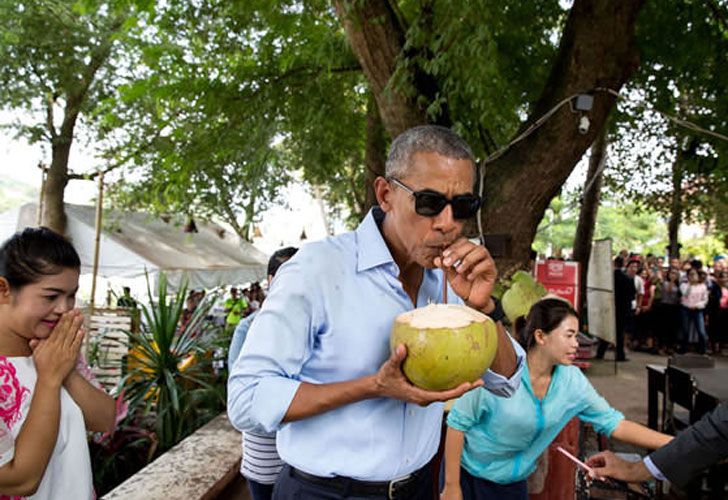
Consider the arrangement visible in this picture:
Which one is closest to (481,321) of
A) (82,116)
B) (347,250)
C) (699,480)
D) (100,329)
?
(347,250)

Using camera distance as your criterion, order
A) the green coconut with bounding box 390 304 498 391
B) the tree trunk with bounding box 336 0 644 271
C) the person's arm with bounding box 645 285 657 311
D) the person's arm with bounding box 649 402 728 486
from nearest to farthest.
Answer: the green coconut with bounding box 390 304 498 391 < the person's arm with bounding box 649 402 728 486 < the tree trunk with bounding box 336 0 644 271 < the person's arm with bounding box 645 285 657 311

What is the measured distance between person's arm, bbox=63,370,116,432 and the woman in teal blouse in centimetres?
133

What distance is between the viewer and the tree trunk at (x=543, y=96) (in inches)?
199

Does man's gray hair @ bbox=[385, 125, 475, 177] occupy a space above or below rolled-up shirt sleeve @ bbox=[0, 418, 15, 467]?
above

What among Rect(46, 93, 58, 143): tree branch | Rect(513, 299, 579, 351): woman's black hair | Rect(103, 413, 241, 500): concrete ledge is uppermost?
Rect(46, 93, 58, 143): tree branch

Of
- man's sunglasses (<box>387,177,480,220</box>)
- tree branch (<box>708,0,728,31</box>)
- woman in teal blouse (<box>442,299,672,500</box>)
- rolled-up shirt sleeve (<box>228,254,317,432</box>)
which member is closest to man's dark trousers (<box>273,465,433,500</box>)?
rolled-up shirt sleeve (<box>228,254,317,432</box>)

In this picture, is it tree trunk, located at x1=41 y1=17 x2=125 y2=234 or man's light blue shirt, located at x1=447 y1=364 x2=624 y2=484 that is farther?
tree trunk, located at x1=41 y1=17 x2=125 y2=234

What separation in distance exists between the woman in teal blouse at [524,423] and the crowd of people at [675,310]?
8385mm

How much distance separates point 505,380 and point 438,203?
2.08 ft

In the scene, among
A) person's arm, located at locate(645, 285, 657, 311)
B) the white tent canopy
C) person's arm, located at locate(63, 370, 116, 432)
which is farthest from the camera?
the white tent canopy

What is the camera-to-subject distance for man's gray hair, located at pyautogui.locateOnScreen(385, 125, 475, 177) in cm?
168

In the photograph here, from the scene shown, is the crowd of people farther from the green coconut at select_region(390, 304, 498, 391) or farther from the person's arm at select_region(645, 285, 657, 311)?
the green coconut at select_region(390, 304, 498, 391)

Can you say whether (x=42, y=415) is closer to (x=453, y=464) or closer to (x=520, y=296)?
(x=453, y=464)

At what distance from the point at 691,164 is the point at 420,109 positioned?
12.2 ft
